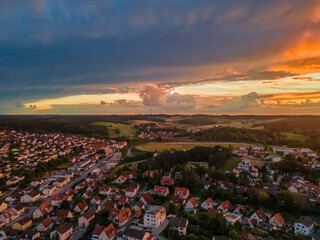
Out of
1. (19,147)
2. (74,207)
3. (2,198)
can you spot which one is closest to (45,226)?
(74,207)

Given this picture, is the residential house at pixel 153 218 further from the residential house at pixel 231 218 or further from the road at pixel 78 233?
the residential house at pixel 231 218

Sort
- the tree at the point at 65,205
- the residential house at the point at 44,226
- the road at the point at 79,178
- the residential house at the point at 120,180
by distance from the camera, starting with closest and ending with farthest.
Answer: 1. the residential house at the point at 44,226
2. the tree at the point at 65,205
3. the road at the point at 79,178
4. the residential house at the point at 120,180

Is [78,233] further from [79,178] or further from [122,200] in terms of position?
[79,178]

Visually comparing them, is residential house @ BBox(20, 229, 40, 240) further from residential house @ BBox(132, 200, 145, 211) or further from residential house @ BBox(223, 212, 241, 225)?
residential house @ BBox(223, 212, 241, 225)

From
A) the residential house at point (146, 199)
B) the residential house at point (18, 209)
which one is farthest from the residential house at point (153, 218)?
the residential house at point (18, 209)

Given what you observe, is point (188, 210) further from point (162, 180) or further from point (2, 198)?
point (2, 198)

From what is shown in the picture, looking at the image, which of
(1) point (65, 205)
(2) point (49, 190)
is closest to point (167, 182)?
(1) point (65, 205)
